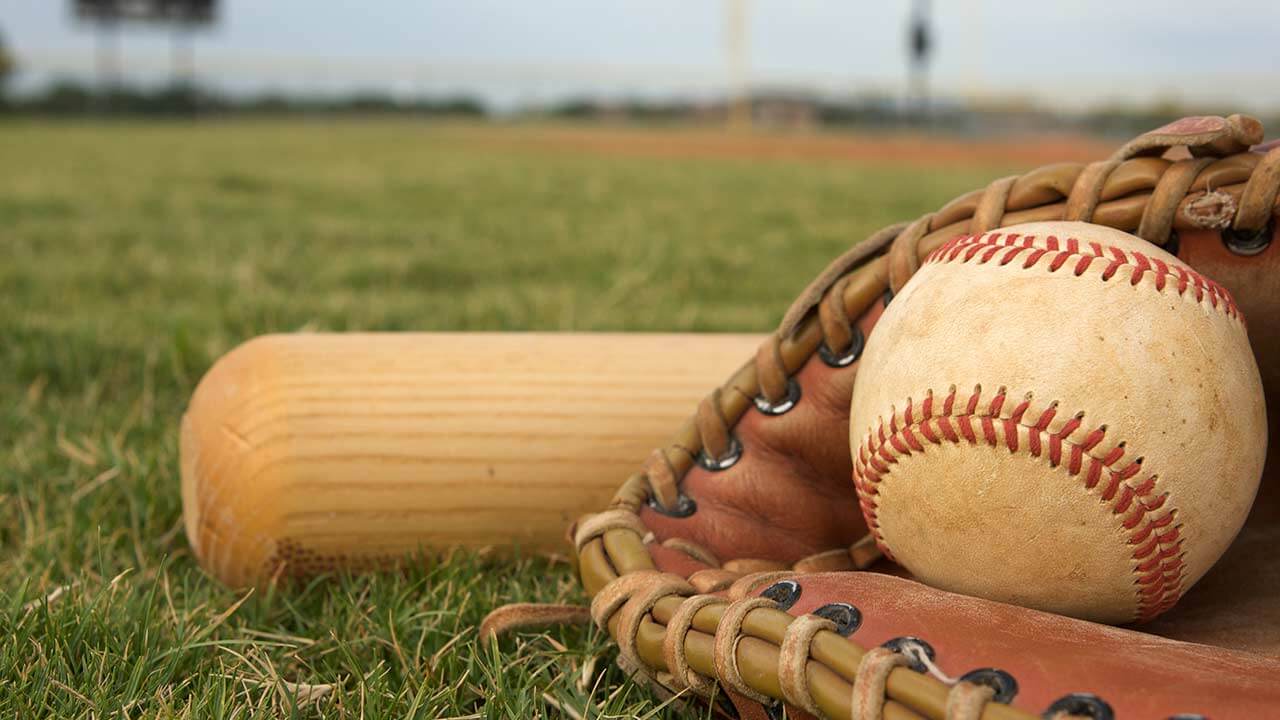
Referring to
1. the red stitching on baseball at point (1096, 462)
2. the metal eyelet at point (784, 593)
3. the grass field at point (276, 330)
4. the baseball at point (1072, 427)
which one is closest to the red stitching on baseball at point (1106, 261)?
the baseball at point (1072, 427)

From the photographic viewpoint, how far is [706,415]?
170cm

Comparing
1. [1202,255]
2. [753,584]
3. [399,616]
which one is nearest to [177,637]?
[399,616]

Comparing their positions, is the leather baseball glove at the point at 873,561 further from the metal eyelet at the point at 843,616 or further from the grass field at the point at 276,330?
the grass field at the point at 276,330

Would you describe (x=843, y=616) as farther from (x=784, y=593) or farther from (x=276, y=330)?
(x=276, y=330)

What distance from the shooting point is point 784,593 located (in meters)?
1.30

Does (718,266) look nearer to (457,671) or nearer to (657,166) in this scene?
(457,671)

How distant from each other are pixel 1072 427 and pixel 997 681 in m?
0.30

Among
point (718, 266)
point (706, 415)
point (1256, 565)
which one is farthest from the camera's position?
point (718, 266)

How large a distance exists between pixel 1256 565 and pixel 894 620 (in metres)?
0.66

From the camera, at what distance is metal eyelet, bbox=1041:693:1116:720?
1.04 m

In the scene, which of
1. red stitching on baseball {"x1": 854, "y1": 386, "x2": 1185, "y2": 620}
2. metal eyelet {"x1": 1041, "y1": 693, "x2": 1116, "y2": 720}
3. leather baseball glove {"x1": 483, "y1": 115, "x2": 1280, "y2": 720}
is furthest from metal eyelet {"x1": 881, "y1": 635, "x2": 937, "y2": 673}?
red stitching on baseball {"x1": 854, "y1": 386, "x2": 1185, "y2": 620}

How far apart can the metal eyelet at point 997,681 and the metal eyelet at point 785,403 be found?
0.59 meters

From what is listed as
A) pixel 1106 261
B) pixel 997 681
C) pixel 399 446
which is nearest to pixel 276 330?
pixel 399 446

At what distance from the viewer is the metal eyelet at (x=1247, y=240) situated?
145 centimetres
